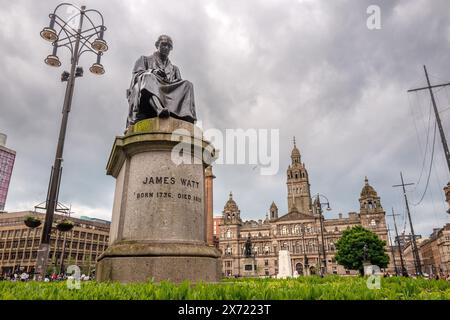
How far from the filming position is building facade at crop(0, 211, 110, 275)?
68875mm

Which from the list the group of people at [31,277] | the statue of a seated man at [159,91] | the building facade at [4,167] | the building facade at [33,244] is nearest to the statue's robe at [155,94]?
the statue of a seated man at [159,91]

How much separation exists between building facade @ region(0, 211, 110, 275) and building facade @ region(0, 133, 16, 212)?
42083mm

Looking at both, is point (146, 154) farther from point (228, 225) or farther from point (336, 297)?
point (228, 225)

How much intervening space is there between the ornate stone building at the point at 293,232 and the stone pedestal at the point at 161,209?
276ft

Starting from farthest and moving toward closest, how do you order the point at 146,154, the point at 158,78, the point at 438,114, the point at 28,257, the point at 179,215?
the point at 28,257
the point at 438,114
the point at 158,78
the point at 146,154
the point at 179,215

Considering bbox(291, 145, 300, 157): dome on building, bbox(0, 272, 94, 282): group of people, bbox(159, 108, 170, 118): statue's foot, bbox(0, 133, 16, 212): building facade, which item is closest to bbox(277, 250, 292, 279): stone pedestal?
bbox(0, 272, 94, 282): group of people

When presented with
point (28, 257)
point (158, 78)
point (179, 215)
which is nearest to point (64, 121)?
point (158, 78)

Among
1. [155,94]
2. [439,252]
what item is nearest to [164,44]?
[155,94]

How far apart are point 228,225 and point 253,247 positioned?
11.4 metres

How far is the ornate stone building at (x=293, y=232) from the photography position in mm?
92938

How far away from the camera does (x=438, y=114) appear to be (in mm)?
16094

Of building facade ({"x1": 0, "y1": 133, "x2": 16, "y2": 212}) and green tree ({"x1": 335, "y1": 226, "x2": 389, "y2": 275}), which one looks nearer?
green tree ({"x1": 335, "y1": 226, "x2": 389, "y2": 275})

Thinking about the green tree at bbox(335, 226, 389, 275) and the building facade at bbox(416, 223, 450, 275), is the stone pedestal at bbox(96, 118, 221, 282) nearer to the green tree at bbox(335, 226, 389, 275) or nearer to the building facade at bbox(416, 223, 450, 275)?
the green tree at bbox(335, 226, 389, 275)

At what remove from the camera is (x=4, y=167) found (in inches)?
4552
